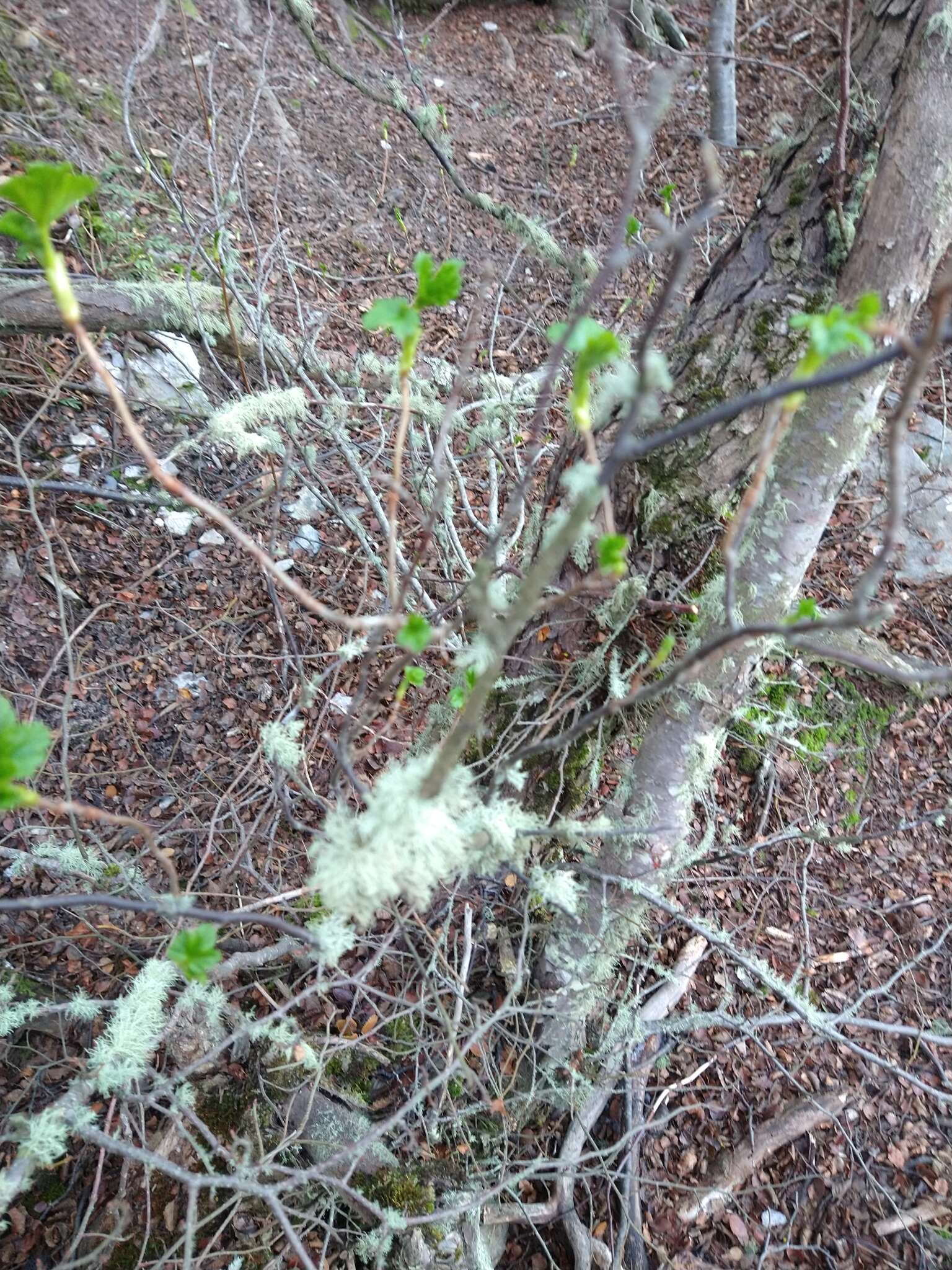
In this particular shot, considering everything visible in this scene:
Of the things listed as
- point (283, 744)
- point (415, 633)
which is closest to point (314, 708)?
point (283, 744)

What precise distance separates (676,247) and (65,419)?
3083mm

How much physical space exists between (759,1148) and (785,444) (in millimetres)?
1900

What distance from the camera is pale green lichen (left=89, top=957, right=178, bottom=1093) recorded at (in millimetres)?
1321

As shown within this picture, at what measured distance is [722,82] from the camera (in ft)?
16.5

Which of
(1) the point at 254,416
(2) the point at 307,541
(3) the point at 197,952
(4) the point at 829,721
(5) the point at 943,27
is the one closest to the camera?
(3) the point at 197,952

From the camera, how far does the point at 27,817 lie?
2.27 meters

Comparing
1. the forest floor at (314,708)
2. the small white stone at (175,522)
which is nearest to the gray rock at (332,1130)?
the forest floor at (314,708)

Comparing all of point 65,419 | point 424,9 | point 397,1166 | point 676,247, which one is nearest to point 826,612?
point 397,1166

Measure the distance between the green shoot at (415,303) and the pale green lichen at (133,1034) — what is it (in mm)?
1281

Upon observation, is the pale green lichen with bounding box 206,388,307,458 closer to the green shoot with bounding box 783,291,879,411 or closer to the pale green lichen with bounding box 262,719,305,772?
the pale green lichen with bounding box 262,719,305,772

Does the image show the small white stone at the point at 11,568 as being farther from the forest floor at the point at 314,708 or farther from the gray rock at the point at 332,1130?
the gray rock at the point at 332,1130

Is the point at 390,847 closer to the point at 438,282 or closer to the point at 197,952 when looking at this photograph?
the point at 197,952

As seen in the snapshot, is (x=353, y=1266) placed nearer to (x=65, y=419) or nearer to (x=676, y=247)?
(x=676, y=247)

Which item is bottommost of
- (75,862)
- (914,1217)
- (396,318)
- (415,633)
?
(914,1217)
